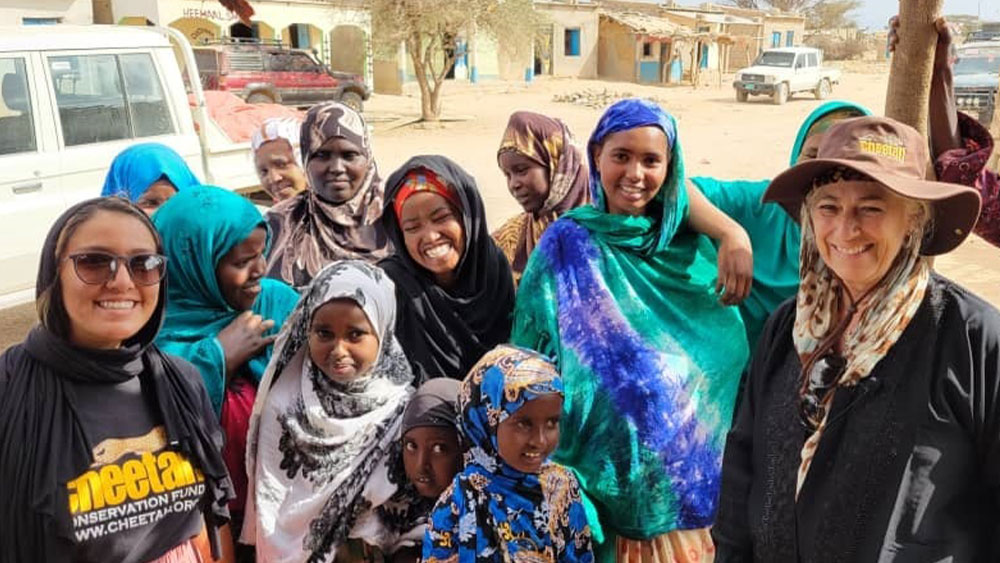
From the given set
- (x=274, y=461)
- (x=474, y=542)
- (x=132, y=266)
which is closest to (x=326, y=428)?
(x=274, y=461)

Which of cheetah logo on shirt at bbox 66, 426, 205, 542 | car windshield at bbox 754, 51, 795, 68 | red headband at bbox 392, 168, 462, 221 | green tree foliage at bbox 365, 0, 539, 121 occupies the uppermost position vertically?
green tree foliage at bbox 365, 0, 539, 121

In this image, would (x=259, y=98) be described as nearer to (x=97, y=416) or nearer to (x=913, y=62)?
(x=913, y=62)

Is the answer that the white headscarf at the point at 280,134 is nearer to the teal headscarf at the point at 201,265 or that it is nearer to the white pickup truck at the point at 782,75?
the teal headscarf at the point at 201,265

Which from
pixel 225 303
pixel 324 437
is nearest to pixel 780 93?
pixel 225 303

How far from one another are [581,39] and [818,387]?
3827cm

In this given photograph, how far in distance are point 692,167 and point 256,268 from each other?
42.8 feet

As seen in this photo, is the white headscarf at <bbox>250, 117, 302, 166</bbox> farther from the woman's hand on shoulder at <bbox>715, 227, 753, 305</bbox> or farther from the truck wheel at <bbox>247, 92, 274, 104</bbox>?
the truck wheel at <bbox>247, 92, 274, 104</bbox>

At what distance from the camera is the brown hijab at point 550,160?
10.5 feet

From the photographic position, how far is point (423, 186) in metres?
2.44

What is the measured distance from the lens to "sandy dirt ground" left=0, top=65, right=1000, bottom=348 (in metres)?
8.49

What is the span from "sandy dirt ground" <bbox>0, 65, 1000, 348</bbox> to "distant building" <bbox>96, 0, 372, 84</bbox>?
2297 millimetres

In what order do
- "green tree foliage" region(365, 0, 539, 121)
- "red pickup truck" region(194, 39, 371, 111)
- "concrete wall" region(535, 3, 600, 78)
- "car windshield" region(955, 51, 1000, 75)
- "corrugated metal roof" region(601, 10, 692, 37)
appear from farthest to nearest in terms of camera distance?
"concrete wall" region(535, 3, 600, 78) < "corrugated metal roof" region(601, 10, 692, 37) < "green tree foliage" region(365, 0, 539, 121) < "red pickup truck" region(194, 39, 371, 111) < "car windshield" region(955, 51, 1000, 75)

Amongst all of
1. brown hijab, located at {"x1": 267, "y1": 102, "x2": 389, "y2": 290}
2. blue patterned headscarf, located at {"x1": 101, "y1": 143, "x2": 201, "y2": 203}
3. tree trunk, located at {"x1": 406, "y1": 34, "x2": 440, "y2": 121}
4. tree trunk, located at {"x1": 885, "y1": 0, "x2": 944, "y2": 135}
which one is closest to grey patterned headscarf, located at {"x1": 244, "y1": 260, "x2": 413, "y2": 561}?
brown hijab, located at {"x1": 267, "y1": 102, "x2": 389, "y2": 290}

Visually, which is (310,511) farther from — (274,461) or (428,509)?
(428,509)
